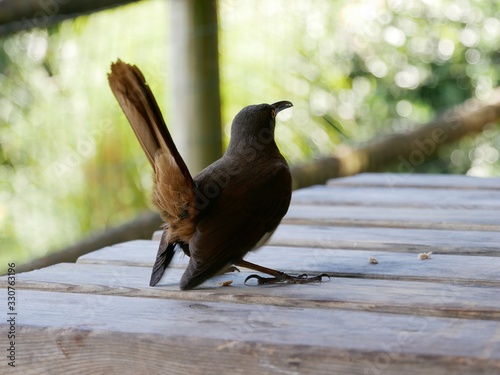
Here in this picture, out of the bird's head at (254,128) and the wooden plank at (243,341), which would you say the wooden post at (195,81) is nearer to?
the bird's head at (254,128)

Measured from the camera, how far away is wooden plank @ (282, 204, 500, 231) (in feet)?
7.98

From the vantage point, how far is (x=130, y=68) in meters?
1.76

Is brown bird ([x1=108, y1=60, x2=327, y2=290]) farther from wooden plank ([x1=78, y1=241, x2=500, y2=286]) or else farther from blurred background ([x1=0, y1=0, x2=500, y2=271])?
blurred background ([x1=0, y1=0, x2=500, y2=271])

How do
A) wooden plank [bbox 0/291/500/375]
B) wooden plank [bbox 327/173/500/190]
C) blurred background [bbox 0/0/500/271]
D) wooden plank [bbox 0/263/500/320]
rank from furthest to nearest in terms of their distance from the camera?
blurred background [bbox 0/0/500/271], wooden plank [bbox 327/173/500/190], wooden plank [bbox 0/263/500/320], wooden plank [bbox 0/291/500/375]

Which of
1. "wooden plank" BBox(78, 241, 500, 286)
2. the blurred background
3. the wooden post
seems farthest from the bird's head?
the blurred background

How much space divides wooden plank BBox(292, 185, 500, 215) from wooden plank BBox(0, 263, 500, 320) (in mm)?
885

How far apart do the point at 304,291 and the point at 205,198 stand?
31cm

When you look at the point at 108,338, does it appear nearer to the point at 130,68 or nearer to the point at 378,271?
the point at 130,68

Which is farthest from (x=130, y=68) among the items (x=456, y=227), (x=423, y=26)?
(x=423, y=26)

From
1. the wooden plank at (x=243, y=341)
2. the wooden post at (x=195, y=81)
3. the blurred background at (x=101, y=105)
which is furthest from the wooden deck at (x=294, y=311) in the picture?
the blurred background at (x=101, y=105)

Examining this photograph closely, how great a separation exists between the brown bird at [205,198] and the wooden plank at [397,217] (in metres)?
0.54

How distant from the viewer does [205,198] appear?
6.23ft

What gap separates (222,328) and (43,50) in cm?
354

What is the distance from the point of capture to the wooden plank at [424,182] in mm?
3146
